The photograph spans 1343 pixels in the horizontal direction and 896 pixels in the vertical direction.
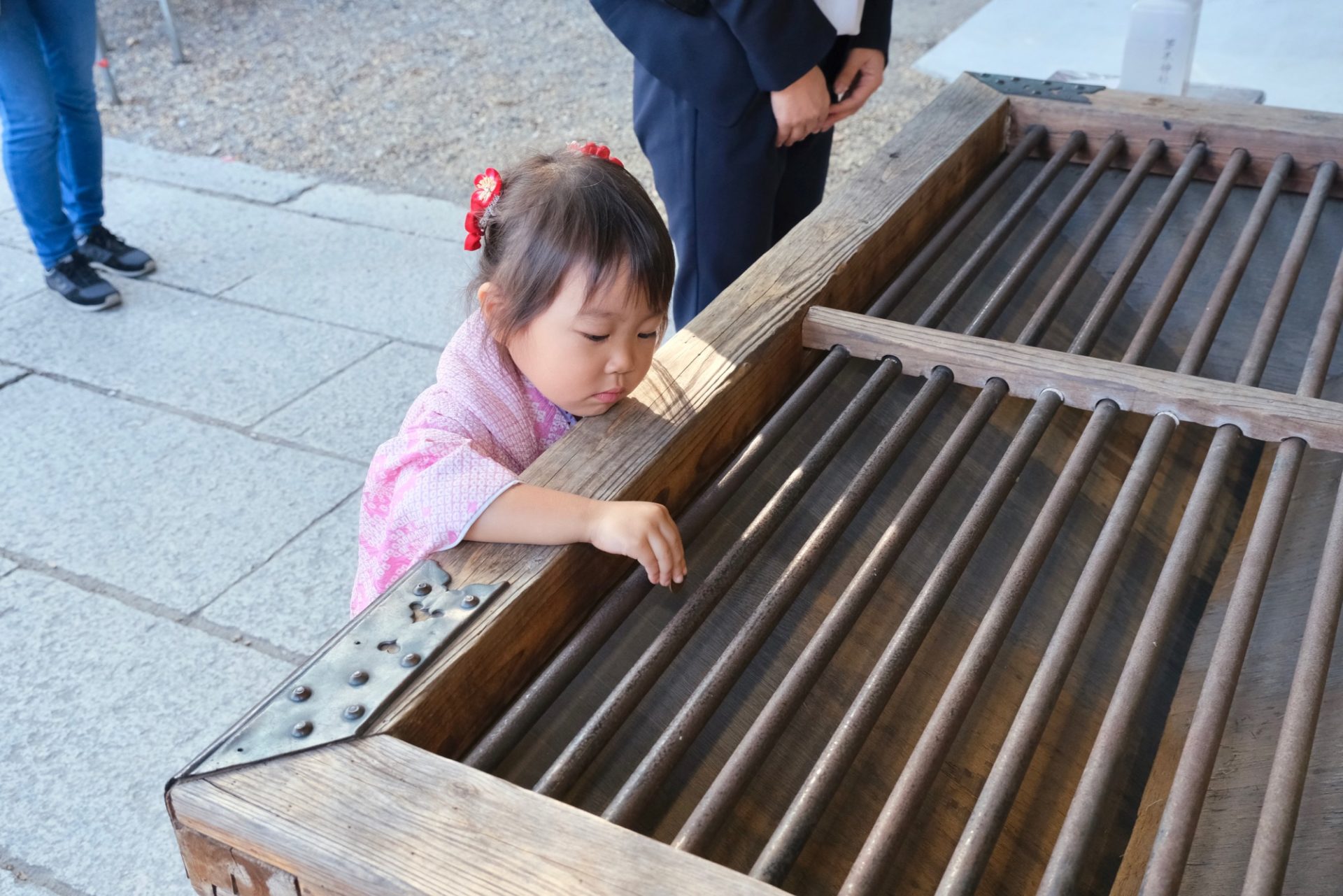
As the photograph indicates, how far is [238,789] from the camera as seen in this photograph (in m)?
0.98

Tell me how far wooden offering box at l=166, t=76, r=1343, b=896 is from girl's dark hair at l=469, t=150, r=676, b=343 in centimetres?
13

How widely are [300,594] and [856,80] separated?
1604 millimetres

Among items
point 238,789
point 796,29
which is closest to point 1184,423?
point 796,29

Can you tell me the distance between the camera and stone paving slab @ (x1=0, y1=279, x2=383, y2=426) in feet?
11.2

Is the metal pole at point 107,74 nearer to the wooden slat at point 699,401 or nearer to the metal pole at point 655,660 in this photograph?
the wooden slat at point 699,401

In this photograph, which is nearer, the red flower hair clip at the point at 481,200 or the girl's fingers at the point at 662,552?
the girl's fingers at the point at 662,552

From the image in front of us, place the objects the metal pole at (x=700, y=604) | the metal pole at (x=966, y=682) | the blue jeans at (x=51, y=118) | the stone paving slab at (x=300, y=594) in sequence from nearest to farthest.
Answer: the metal pole at (x=966, y=682) < the metal pole at (x=700, y=604) < the stone paving slab at (x=300, y=594) < the blue jeans at (x=51, y=118)

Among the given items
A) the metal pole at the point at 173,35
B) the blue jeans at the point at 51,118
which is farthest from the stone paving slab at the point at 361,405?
the metal pole at the point at 173,35

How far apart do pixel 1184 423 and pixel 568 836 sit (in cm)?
138

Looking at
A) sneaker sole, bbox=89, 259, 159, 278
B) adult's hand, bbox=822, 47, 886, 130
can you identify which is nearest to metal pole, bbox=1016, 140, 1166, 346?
adult's hand, bbox=822, 47, 886, 130

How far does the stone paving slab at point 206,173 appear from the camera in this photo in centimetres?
482

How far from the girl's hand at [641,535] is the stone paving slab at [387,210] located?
3.24 meters

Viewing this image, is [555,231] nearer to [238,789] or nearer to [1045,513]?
[1045,513]

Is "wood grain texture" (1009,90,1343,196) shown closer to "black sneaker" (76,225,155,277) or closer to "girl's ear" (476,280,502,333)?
"girl's ear" (476,280,502,333)
